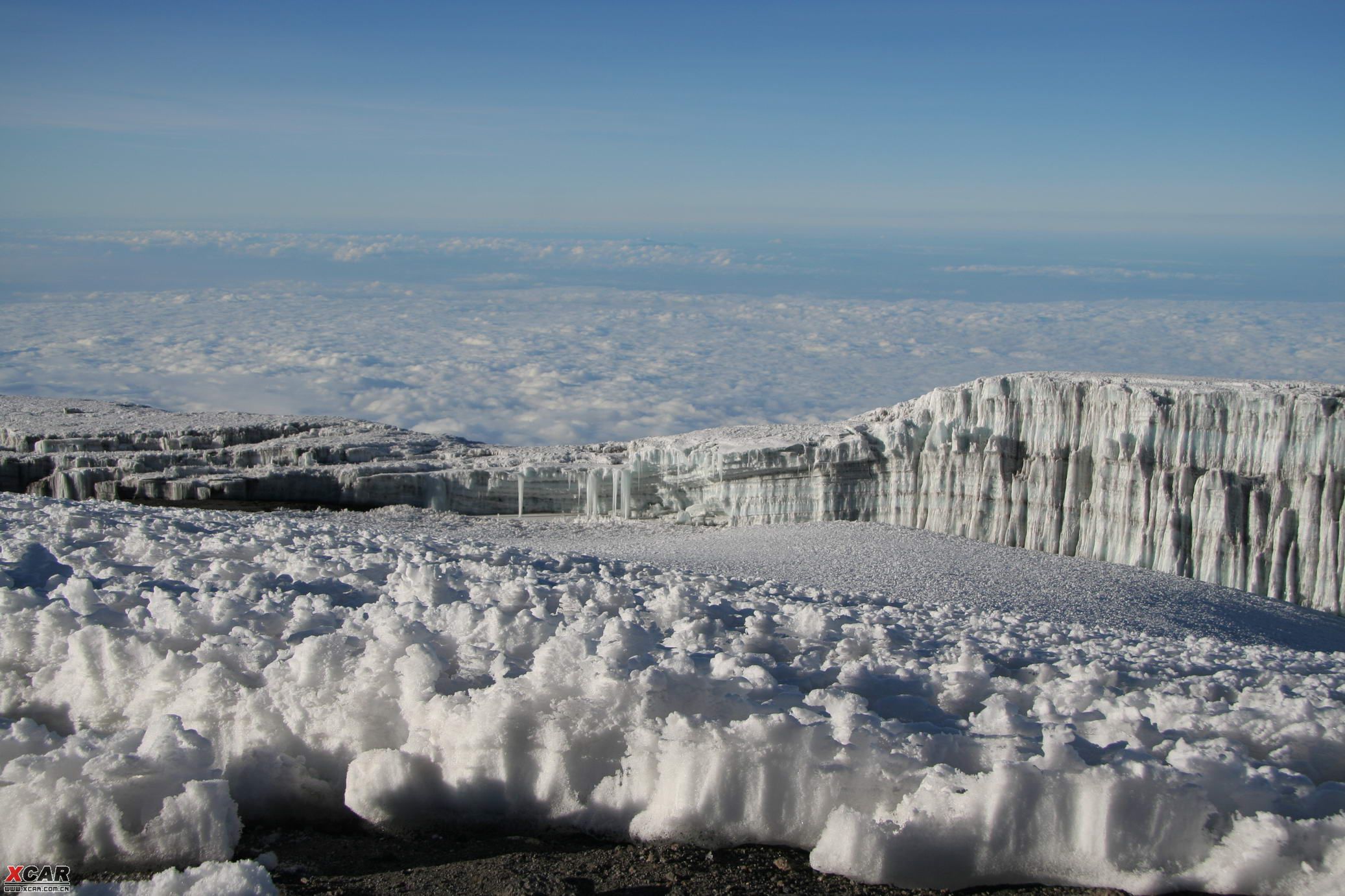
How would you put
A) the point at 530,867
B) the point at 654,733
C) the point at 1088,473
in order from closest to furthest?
the point at 530,867
the point at 654,733
the point at 1088,473

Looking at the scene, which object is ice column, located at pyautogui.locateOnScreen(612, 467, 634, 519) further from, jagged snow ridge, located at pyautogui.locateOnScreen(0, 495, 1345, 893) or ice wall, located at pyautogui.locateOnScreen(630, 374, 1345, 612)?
jagged snow ridge, located at pyautogui.locateOnScreen(0, 495, 1345, 893)

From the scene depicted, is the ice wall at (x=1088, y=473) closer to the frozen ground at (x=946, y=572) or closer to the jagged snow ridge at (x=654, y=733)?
the frozen ground at (x=946, y=572)

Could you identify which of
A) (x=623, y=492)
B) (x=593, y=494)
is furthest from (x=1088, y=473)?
(x=593, y=494)

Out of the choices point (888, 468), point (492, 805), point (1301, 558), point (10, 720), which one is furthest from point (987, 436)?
point (10, 720)

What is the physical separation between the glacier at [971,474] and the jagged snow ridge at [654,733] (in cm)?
702

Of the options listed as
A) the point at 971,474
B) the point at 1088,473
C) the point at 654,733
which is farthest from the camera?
the point at 971,474

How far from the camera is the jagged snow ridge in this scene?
354 cm

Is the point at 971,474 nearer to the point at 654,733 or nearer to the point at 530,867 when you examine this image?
the point at 654,733

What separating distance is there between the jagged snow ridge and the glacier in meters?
7.02

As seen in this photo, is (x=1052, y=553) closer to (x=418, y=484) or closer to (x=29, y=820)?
(x=418, y=484)

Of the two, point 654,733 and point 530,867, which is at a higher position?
point 654,733

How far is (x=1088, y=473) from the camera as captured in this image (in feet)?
43.4

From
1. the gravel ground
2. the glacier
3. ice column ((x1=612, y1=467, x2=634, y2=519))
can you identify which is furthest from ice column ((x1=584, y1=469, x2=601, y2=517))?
the gravel ground

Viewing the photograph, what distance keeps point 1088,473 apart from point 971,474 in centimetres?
158
